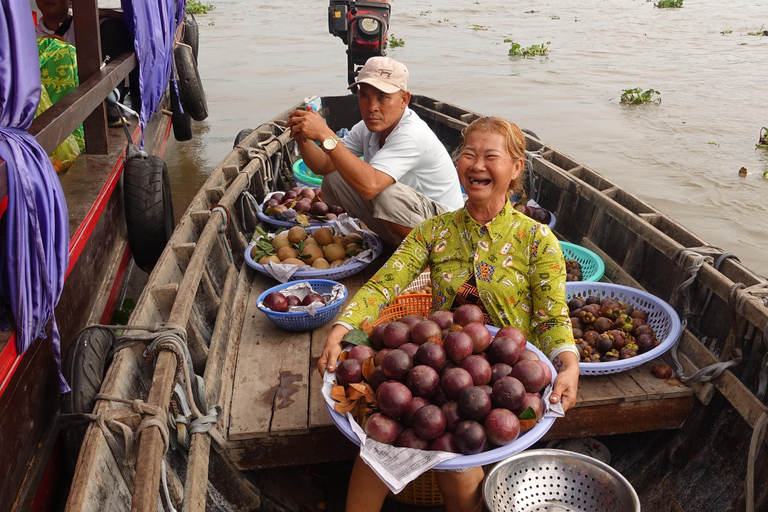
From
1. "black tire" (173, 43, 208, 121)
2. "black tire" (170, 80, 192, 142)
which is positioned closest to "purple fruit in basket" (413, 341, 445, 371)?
"black tire" (173, 43, 208, 121)

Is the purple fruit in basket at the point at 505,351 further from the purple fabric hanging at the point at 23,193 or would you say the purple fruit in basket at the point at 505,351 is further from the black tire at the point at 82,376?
the purple fabric hanging at the point at 23,193

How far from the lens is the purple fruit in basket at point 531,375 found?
1.81 meters

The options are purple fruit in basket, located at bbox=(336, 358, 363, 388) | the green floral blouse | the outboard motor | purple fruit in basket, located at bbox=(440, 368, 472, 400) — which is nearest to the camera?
purple fruit in basket, located at bbox=(440, 368, 472, 400)

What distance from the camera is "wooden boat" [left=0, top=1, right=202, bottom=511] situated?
1910mm

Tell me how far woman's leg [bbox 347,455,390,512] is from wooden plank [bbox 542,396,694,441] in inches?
30.1

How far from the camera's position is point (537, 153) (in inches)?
183

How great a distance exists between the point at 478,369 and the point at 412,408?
23 cm

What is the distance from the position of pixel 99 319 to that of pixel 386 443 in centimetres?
200

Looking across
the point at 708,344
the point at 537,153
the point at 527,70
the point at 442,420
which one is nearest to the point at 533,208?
the point at 537,153

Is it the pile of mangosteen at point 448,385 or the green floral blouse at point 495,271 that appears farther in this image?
the green floral blouse at point 495,271

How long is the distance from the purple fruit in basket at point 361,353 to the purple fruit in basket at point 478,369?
325mm

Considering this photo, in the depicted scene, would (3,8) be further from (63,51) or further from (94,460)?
(63,51)

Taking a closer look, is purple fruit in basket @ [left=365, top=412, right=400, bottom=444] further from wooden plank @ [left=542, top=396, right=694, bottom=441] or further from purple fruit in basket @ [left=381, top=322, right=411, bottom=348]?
wooden plank @ [left=542, top=396, right=694, bottom=441]

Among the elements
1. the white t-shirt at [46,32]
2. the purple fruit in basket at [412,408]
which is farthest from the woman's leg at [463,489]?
the white t-shirt at [46,32]
